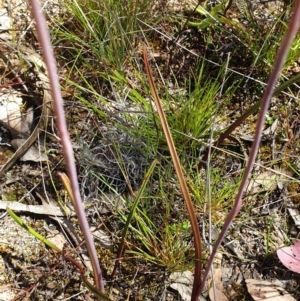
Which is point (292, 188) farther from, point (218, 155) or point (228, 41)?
point (228, 41)

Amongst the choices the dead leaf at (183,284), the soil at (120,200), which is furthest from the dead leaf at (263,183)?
the dead leaf at (183,284)

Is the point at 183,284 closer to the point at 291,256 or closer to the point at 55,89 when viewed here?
the point at 291,256

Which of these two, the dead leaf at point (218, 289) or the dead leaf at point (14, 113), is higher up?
the dead leaf at point (14, 113)

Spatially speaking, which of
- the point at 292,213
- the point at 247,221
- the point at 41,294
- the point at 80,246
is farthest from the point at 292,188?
the point at 41,294

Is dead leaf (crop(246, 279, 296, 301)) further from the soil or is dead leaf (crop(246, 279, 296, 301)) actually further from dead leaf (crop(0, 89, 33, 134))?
dead leaf (crop(0, 89, 33, 134))

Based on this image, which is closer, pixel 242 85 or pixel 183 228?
pixel 183 228

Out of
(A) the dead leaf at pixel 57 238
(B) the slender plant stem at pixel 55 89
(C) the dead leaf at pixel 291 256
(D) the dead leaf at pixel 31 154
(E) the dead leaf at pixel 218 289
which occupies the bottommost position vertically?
(E) the dead leaf at pixel 218 289

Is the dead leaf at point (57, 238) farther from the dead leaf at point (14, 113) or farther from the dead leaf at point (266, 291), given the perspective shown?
the dead leaf at point (266, 291)
